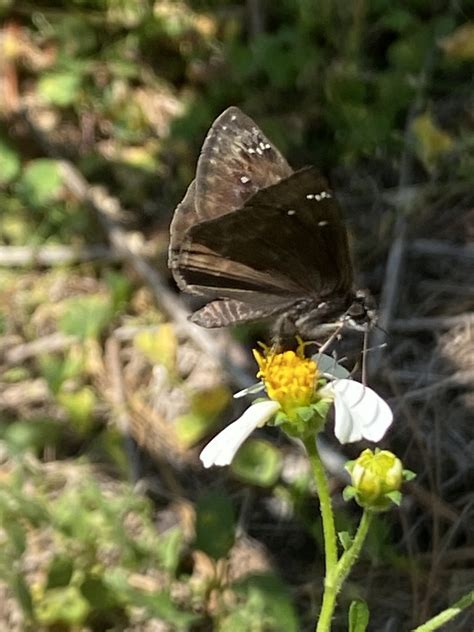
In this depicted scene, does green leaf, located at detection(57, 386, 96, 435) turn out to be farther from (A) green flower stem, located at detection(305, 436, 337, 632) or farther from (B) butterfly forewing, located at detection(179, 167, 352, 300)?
(A) green flower stem, located at detection(305, 436, 337, 632)

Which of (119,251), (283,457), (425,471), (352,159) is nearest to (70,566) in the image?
(283,457)

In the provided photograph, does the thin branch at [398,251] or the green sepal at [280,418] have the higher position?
the green sepal at [280,418]

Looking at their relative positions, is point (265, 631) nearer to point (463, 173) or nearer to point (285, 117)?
point (463, 173)

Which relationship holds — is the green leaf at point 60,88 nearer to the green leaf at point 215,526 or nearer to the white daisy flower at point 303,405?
the green leaf at point 215,526

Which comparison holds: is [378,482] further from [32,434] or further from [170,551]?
[32,434]

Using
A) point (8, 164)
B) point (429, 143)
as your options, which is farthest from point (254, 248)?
point (8, 164)

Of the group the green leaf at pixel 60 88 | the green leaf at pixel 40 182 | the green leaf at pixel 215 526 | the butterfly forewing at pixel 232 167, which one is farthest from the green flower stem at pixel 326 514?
the green leaf at pixel 60 88

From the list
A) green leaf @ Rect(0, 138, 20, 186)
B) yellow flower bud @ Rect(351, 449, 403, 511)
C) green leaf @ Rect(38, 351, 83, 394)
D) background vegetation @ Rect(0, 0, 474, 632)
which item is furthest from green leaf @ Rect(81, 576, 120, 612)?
green leaf @ Rect(0, 138, 20, 186)
